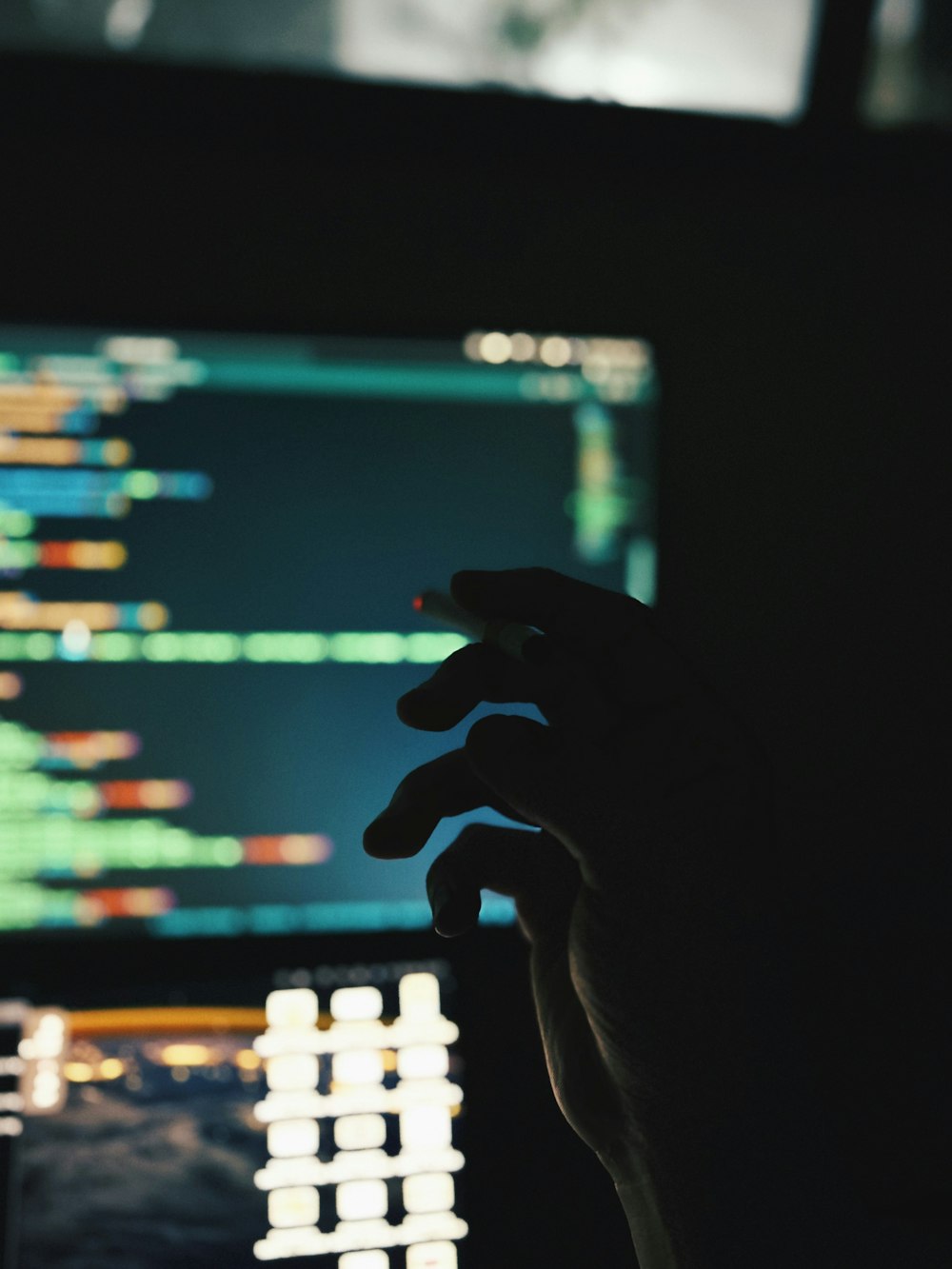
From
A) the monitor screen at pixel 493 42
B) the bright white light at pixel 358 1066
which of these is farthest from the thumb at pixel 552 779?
the monitor screen at pixel 493 42

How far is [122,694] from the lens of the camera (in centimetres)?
81

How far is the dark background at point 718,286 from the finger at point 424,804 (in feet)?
1.47

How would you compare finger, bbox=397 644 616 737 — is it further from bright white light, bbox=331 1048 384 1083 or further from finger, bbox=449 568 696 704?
bright white light, bbox=331 1048 384 1083

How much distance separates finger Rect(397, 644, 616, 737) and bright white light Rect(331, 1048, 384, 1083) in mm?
402

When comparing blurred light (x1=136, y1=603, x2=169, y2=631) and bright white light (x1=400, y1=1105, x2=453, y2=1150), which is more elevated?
blurred light (x1=136, y1=603, x2=169, y2=631)

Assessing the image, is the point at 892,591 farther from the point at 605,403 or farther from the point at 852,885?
the point at 605,403

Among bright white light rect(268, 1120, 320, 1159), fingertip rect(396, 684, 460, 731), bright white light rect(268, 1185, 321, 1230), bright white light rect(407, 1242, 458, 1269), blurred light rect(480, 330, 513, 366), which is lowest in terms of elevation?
bright white light rect(407, 1242, 458, 1269)

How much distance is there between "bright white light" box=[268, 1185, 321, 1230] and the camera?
0.69 metres

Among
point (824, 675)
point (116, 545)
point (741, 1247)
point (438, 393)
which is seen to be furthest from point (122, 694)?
point (824, 675)

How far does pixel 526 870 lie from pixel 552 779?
130 mm

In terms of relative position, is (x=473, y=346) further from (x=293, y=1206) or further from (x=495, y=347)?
(x=293, y=1206)

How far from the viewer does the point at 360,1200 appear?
0.69 metres

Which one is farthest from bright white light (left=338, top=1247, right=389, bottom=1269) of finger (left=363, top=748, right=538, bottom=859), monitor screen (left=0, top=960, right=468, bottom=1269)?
finger (left=363, top=748, right=538, bottom=859)

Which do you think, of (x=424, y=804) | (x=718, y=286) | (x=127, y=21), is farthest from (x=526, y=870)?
(x=127, y=21)
